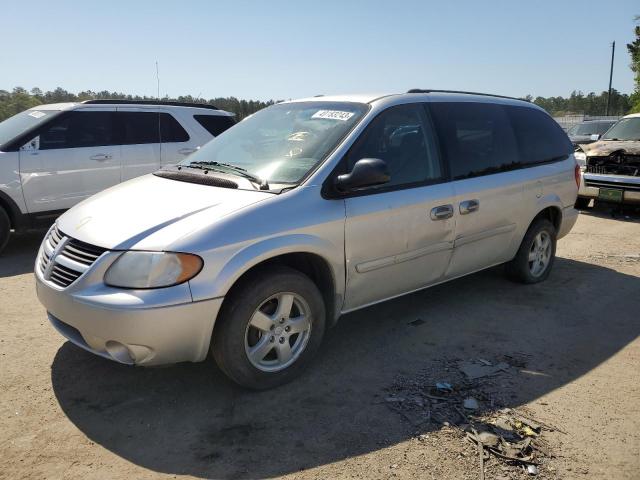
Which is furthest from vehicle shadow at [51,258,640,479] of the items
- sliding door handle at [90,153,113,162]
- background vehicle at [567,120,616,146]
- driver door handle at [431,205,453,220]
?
background vehicle at [567,120,616,146]

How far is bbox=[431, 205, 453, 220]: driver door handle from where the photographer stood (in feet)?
13.5

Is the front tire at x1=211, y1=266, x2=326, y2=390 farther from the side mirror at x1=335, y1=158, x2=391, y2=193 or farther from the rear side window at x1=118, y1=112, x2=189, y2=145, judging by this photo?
the rear side window at x1=118, y1=112, x2=189, y2=145

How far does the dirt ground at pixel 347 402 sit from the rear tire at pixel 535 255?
0.49m

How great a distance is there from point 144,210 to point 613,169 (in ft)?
29.1

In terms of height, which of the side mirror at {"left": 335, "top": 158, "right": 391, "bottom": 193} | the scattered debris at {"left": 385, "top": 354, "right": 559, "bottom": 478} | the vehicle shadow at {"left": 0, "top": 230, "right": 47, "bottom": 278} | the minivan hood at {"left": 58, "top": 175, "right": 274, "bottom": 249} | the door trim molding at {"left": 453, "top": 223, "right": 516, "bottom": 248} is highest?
the side mirror at {"left": 335, "top": 158, "right": 391, "bottom": 193}

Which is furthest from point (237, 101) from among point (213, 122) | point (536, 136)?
point (536, 136)

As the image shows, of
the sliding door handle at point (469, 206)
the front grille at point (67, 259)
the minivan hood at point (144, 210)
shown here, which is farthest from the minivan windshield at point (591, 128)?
the front grille at point (67, 259)

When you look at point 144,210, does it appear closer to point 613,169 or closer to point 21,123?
point 21,123

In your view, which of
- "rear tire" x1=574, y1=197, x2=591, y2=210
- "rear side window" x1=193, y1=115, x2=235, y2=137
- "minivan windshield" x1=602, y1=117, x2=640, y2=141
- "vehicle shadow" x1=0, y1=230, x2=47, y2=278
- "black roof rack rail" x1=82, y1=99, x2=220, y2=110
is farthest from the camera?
"rear tire" x1=574, y1=197, x2=591, y2=210

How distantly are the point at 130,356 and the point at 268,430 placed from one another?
0.88 m

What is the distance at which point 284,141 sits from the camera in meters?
4.01

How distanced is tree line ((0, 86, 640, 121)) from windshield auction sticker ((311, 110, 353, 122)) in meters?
1.06

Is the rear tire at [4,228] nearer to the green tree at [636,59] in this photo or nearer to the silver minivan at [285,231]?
the silver minivan at [285,231]

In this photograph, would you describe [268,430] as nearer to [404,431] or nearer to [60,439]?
[404,431]
